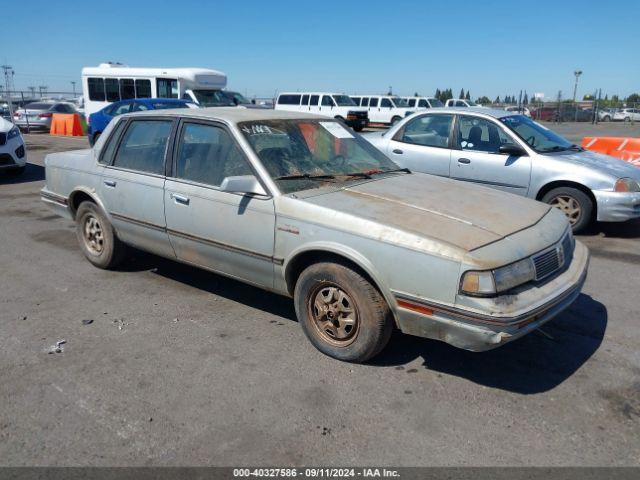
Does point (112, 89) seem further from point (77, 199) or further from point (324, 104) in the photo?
point (77, 199)

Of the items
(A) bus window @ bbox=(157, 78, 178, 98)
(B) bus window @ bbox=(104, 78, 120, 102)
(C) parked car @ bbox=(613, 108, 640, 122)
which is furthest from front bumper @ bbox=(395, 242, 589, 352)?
(C) parked car @ bbox=(613, 108, 640, 122)

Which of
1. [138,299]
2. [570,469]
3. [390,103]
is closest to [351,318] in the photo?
[570,469]

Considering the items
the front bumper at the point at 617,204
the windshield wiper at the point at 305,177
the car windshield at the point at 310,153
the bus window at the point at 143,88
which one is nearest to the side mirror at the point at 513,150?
the front bumper at the point at 617,204

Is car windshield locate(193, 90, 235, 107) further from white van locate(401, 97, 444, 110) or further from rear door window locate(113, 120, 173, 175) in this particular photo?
rear door window locate(113, 120, 173, 175)

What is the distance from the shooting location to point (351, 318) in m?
3.52

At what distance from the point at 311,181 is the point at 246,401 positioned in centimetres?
165

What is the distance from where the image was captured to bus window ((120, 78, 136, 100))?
822 inches

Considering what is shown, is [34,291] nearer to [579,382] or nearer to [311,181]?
[311,181]

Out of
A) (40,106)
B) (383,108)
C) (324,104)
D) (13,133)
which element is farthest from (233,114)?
(383,108)

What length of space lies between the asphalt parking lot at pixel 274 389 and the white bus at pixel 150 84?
53.8ft

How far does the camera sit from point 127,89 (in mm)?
21016

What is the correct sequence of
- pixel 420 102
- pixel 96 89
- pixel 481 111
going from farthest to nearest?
pixel 420 102
pixel 96 89
pixel 481 111

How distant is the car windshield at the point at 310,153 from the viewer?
3.99 meters

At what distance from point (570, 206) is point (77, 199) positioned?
5826 millimetres
